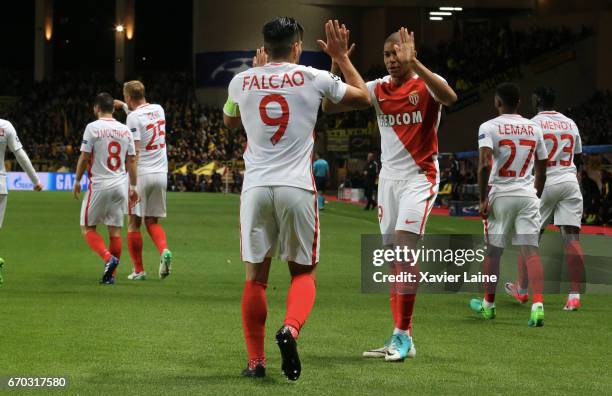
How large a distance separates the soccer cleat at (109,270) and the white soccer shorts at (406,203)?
209 inches

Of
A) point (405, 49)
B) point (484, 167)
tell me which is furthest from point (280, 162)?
point (484, 167)

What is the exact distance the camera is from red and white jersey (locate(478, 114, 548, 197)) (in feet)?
32.2

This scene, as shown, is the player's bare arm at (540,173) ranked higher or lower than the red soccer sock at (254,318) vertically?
higher

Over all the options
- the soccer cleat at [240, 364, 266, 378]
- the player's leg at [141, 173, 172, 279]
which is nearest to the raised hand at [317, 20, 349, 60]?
the soccer cleat at [240, 364, 266, 378]

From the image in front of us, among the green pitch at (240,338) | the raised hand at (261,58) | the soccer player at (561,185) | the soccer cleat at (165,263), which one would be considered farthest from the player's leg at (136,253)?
the raised hand at (261,58)

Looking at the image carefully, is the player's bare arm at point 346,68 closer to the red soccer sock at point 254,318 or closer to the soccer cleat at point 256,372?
the red soccer sock at point 254,318

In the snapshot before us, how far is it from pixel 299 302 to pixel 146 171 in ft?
23.7

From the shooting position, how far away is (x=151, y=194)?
1355 centimetres

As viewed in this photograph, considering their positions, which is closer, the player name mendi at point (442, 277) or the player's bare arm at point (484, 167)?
the player's bare arm at point (484, 167)

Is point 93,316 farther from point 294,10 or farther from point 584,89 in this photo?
point 294,10

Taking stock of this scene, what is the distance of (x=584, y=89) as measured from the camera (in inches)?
1843

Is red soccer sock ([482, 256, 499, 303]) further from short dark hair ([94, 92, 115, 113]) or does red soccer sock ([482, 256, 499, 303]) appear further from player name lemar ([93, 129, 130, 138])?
short dark hair ([94, 92, 115, 113])

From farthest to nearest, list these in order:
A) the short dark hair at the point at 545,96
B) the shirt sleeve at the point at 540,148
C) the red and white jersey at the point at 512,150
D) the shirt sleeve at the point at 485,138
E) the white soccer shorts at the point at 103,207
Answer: the white soccer shorts at the point at 103,207 < the short dark hair at the point at 545,96 < the shirt sleeve at the point at 540,148 < the red and white jersey at the point at 512,150 < the shirt sleeve at the point at 485,138

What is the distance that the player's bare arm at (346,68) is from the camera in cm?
670
